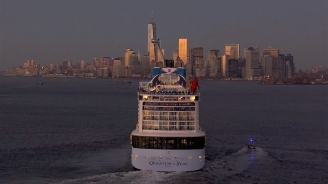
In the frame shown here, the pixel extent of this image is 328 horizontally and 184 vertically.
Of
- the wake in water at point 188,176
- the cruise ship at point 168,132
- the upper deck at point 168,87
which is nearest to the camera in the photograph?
the wake in water at point 188,176

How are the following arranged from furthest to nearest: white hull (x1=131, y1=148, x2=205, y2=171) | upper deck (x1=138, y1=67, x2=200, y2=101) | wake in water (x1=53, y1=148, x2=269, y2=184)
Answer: upper deck (x1=138, y1=67, x2=200, y2=101) < white hull (x1=131, y1=148, x2=205, y2=171) < wake in water (x1=53, y1=148, x2=269, y2=184)

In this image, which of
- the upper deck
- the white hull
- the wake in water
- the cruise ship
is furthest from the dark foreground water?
the upper deck

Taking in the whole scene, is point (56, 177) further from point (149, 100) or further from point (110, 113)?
point (110, 113)

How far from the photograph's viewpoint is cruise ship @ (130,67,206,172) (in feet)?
93.6

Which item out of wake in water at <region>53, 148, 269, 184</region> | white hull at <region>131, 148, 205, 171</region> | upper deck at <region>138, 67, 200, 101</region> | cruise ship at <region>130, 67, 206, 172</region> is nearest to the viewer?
wake in water at <region>53, 148, 269, 184</region>

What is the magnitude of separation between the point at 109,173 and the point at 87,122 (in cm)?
2578

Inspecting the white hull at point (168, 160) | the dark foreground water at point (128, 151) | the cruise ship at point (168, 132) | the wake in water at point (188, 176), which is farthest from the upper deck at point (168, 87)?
the wake in water at point (188, 176)

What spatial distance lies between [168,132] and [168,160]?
5.46ft

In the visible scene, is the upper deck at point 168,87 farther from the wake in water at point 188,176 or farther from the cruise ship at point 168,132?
the wake in water at point 188,176

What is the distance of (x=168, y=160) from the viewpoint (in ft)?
93.1

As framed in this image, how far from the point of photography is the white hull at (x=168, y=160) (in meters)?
28.4

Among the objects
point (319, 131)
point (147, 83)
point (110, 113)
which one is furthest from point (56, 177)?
point (110, 113)

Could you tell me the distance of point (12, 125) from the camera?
51531mm

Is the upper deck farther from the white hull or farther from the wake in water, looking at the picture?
the wake in water
